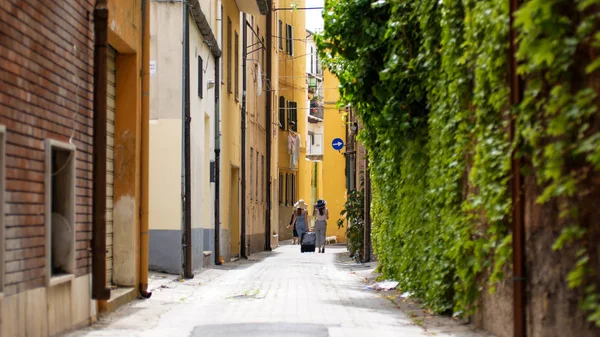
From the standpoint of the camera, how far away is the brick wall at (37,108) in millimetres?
8633

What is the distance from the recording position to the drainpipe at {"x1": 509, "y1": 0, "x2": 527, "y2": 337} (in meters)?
7.77

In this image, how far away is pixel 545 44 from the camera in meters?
5.78

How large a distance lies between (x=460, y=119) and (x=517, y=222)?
6.34ft

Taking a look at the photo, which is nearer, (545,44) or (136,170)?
(545,44)

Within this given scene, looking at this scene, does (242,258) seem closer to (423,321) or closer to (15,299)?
(423,321)

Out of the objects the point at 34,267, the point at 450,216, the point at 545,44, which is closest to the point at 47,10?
the point at 34,267

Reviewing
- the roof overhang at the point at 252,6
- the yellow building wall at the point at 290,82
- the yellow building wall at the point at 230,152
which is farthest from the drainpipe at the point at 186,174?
Answer: the yellow building wall at the point at 290,82

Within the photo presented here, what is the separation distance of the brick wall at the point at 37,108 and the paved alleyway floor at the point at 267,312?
112 cm

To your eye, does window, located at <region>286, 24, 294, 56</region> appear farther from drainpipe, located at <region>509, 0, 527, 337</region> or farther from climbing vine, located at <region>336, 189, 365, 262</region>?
drainpipe, located at <region>509, 0, 527, 337</region>

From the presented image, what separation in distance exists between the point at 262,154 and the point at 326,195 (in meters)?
15.7

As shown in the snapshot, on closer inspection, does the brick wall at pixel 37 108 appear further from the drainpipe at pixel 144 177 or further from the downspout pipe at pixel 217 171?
the downspout pipe at pixel 217 171

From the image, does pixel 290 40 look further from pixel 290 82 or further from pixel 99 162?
pixel 99 162

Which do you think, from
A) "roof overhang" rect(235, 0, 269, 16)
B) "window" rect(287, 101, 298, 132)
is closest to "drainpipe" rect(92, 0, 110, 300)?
"roof overhang" rect(235, 0, 269, 16)

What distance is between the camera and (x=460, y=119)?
31.7ft
